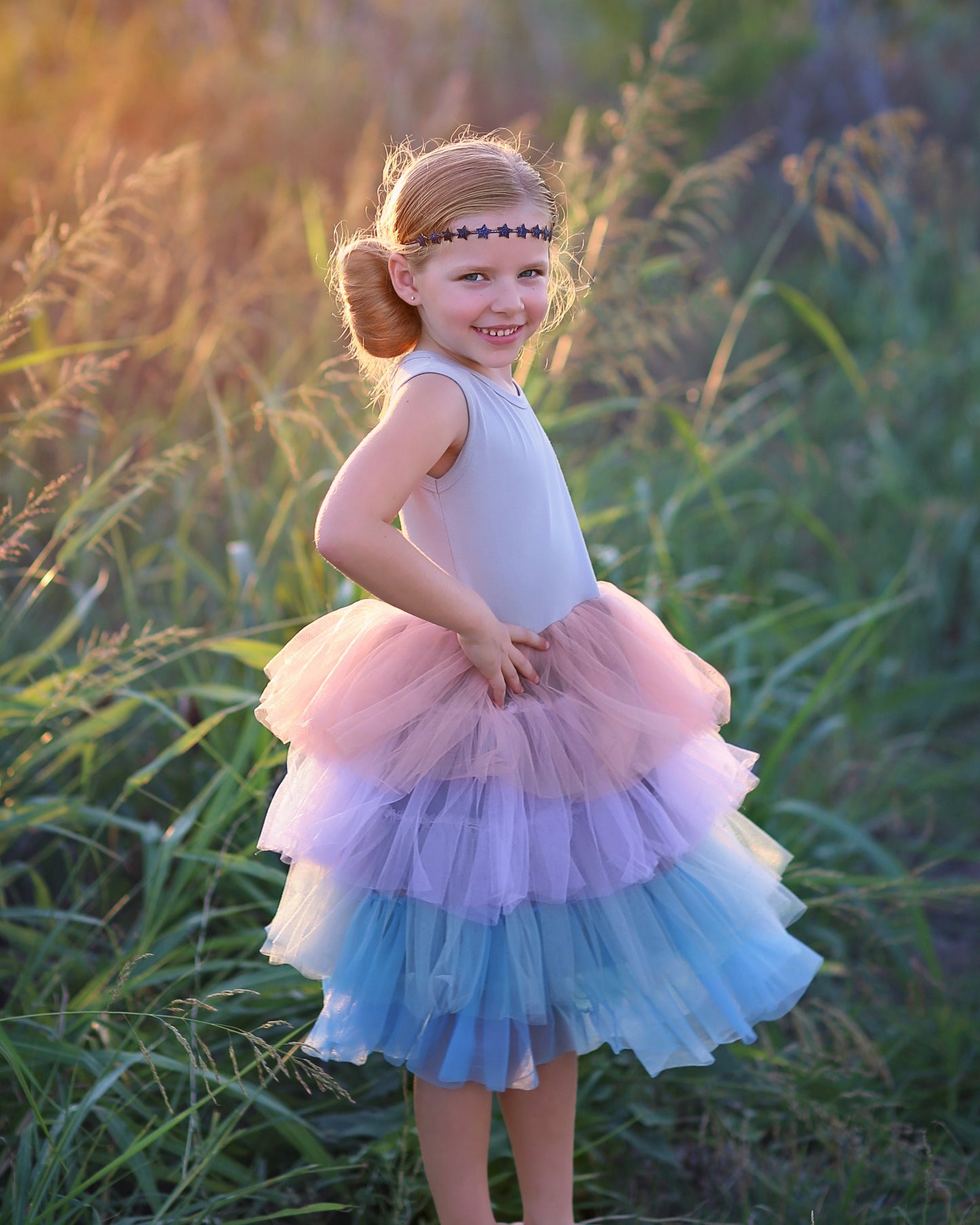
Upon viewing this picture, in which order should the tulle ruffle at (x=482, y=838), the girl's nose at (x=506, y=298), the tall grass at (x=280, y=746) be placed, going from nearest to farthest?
the tulle ruffle at (x=482, y=838) < the girl's nose at (x=506, y=298) < the tall grass at (x=280, y=746)

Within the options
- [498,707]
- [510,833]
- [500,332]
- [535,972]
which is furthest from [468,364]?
[535,972]

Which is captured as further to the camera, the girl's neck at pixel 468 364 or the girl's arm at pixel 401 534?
the girl's neck at pixel 468 364

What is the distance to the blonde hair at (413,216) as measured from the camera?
1412 millimetres

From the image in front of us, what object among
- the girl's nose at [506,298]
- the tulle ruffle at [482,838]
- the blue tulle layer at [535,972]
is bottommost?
the blue tulle layer at [535,972]

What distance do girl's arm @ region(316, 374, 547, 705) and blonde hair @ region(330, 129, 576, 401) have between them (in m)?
0.16

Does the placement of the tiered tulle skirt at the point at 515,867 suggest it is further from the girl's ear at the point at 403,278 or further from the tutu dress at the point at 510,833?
the girl's ear at the point at 403,278

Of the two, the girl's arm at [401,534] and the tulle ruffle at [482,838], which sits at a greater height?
the girl's arm at [401,534]

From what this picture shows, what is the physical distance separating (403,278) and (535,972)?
2.83 ft

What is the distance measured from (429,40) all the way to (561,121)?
1.50 metres

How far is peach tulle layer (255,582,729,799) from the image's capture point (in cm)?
138

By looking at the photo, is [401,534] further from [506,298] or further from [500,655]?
[506,298]

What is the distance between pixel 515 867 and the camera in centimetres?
132

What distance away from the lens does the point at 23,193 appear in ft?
12.0

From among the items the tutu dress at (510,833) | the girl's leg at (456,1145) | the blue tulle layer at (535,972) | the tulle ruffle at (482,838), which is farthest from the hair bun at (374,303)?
the girl's leg at (456,1145)
